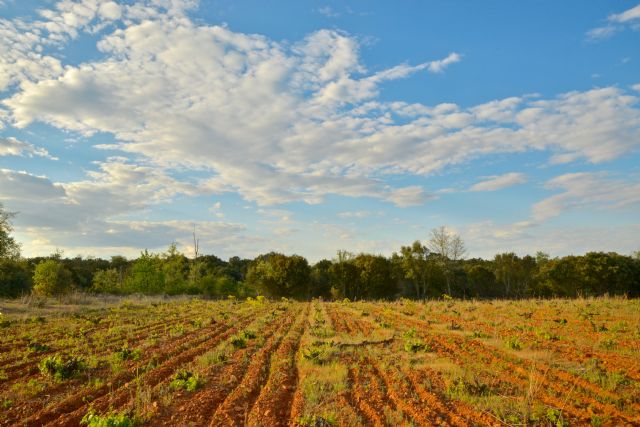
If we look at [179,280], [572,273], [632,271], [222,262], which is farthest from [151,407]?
[222,262]

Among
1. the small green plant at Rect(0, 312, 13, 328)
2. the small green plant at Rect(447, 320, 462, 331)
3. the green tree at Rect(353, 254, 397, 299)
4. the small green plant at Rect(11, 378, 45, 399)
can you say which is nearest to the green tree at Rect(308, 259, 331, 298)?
the green tree at Rect(353, 254, 397, 299)

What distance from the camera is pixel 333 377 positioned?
33.8ft

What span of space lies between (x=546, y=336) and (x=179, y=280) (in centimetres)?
5997

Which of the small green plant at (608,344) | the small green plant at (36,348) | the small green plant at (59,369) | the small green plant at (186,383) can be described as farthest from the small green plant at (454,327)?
the small green plant at (36,348)

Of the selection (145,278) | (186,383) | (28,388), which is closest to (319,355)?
(186,383)

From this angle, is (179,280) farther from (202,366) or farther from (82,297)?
(202,366)

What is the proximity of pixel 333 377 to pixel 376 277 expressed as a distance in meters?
63.3

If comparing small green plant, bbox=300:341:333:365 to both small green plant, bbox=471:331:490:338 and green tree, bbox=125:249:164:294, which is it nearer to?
small green plant, bbox=471:331:490:338

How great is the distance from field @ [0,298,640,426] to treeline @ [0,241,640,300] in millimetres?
44824

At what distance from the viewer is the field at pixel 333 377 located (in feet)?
25.6

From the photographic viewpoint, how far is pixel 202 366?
1212cm

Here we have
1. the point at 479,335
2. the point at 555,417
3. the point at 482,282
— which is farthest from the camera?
the point at 482,282

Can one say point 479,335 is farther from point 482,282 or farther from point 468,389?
point 482,282

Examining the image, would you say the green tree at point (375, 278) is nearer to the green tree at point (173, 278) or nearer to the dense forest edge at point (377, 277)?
the dense forest edge at point (377, 277)
